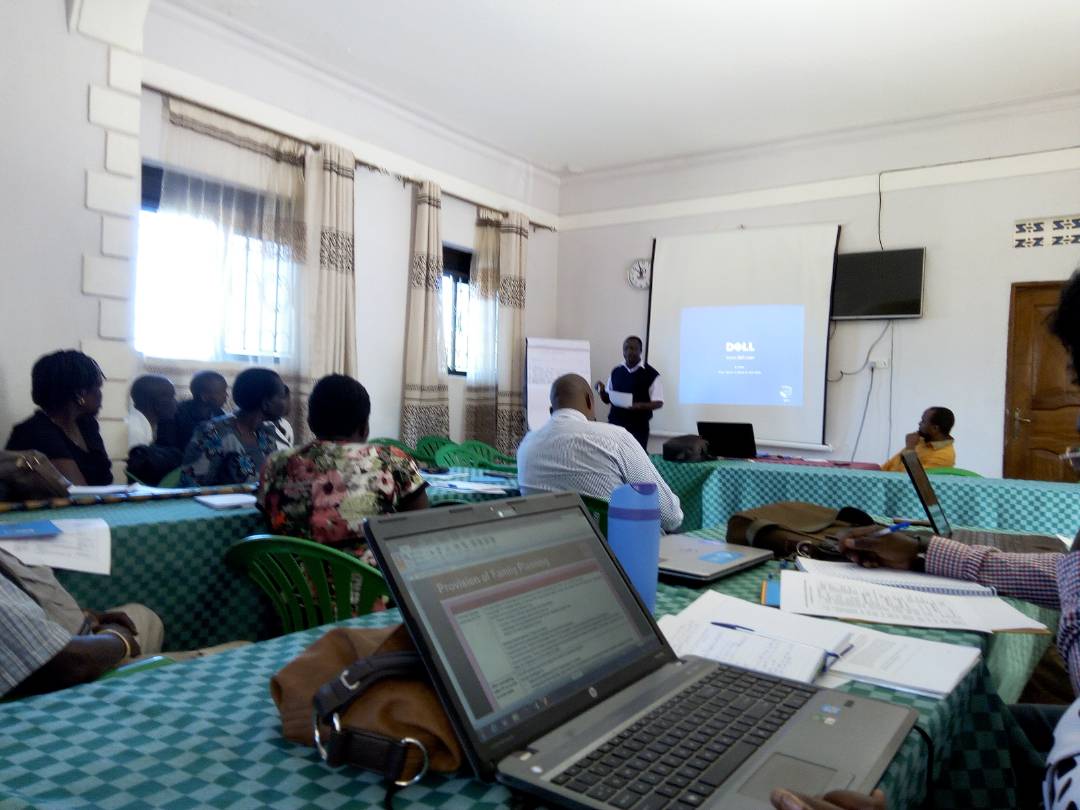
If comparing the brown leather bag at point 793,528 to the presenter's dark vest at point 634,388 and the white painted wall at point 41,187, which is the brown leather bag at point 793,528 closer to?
the white painted wall at point 41,187

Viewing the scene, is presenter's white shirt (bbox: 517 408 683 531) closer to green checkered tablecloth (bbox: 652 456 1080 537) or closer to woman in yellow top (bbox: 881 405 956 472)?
green checkered tablecloth (bbox: 652 456 1080 537)

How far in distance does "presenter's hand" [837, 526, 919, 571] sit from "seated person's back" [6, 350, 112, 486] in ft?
8.69

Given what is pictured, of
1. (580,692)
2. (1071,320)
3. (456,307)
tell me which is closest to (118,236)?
(456,307)

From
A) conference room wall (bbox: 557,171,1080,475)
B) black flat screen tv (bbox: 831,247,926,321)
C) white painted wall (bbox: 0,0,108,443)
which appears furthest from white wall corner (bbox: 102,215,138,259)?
black flat screen tv (bbox: 831,247,926,321)

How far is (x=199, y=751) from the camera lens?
63 centimetres

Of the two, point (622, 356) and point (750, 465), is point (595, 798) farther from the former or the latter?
point (622, 356)

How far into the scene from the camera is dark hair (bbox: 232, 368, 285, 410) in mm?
2955

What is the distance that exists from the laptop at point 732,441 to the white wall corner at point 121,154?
331 cm

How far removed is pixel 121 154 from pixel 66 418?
57.5 inches

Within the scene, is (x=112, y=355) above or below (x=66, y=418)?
above

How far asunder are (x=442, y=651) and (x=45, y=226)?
144 inches

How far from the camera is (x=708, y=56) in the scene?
4.80m

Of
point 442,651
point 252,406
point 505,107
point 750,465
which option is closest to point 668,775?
point 442,651

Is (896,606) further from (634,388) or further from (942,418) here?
(634,388)
